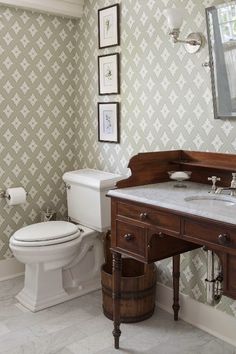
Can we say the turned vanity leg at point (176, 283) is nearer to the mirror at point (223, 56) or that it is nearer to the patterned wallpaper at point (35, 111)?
the mirror at point (223, 56)

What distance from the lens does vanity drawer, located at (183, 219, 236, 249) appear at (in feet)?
5.33

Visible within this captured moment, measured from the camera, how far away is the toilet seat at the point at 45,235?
2.58 meters

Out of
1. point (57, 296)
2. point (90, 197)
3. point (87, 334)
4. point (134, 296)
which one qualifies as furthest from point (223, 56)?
point (57, 296)

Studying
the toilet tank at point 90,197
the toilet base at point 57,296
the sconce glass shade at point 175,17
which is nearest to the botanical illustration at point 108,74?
the toilet tank at point 90,197

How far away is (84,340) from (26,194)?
4.01 ft

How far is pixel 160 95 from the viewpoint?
2.57m

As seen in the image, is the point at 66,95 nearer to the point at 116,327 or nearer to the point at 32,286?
the point at 32,286

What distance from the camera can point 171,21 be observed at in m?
2.20

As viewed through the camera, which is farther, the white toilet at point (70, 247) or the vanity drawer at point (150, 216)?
the white toilet at point (70, 247)

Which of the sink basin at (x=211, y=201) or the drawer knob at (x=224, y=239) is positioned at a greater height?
the sink basin at (x=211, y=201)

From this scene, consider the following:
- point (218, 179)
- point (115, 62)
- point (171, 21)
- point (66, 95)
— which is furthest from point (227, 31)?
point (66, 95)

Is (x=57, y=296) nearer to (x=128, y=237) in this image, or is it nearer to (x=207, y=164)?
(x=128, y=237)

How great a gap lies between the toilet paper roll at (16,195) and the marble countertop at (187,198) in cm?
110

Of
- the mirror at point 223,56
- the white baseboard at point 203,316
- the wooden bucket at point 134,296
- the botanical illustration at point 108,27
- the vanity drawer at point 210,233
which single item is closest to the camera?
the vanity drawer at point 210,233
